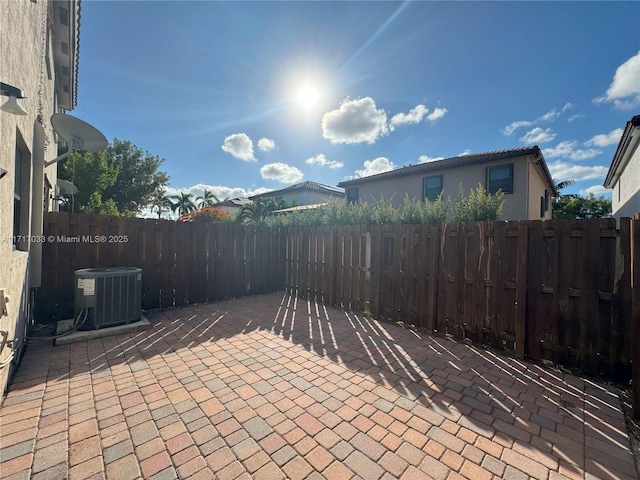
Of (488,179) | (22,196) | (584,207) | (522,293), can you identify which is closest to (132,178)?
(22,196)

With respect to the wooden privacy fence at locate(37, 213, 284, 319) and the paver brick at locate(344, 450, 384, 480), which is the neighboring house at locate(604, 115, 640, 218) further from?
the wooden privacy fence at locate(37, 213, 284, 319)

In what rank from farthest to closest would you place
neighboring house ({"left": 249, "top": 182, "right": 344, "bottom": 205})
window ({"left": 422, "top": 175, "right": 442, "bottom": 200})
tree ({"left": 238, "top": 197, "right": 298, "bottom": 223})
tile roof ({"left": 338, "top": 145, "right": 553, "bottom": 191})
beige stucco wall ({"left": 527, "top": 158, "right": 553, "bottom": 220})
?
neighboring house ({"left": 249, "top": 182, "right": 344, "bottom": 205}), tree ({"left": 238, "top": 197, "right": 298, "bottom": 223}), window ({"left": 422, "top": 175, "right": 442, "bottom": 200}), beige stucco wall ({"left": 527, "top": 158, "right": 553, "bottom": 220}), tile roof ({"left": 338, "top": 145, "right": 553, "bottom": 191})

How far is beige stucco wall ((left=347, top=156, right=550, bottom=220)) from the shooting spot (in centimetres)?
1143

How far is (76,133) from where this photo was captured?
4465 mm

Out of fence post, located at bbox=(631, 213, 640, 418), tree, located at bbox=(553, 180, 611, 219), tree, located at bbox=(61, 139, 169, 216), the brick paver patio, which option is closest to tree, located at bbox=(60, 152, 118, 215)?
tree, located at bbox=(61, 139, 169, 216)

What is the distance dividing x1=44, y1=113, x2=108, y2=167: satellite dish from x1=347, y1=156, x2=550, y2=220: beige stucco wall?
27.1 feet

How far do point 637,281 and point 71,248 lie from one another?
7738 mm

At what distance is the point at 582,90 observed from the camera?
9.32m

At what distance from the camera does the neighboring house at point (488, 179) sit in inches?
450

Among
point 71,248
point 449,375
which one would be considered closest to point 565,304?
point 449,375

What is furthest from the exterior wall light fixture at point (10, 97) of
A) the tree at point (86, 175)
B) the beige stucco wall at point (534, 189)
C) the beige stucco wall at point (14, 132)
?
the beige stucco wall at point (534, 189)

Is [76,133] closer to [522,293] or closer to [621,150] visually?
[522,293]

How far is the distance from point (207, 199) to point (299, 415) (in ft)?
159

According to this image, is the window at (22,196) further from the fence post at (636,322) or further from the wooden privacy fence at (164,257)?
the fence post at (636,322)
